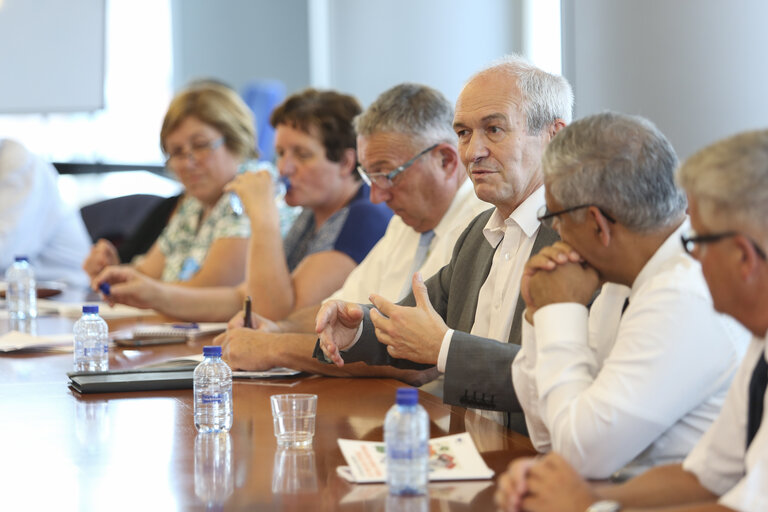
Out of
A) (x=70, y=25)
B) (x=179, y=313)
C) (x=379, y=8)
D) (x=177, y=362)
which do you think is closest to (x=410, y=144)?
(x=177, y=362)

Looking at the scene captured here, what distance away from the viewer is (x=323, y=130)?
11.1 ft

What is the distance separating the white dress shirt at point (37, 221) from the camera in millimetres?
5062

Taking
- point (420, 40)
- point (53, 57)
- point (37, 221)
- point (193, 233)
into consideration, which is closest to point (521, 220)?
point (193, 233)

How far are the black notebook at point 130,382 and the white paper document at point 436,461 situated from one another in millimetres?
712

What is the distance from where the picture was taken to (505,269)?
2148mm

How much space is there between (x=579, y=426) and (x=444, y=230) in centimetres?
141

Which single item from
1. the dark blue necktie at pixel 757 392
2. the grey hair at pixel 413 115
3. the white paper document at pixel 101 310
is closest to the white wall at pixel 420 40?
the grey hair at pixel 413 115

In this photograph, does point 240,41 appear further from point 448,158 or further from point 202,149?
point 448,158

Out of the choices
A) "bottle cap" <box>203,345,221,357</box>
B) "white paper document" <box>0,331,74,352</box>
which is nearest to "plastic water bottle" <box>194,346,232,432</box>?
"bottle cap" <box>203,345,221,357</box>

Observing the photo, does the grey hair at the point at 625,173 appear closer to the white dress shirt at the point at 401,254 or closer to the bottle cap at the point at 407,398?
the bottle cap at the point at 407,398

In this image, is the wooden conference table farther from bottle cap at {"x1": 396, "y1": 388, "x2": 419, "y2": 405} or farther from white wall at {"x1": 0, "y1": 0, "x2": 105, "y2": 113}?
white wall at {"x1": 0, "y1": 0, "x2": 105, "y2": 113}

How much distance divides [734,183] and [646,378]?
Result: 340 mm

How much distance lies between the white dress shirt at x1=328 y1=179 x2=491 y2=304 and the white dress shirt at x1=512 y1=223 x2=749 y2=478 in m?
1.14

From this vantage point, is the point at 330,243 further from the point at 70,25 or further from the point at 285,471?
the point at 70,25
